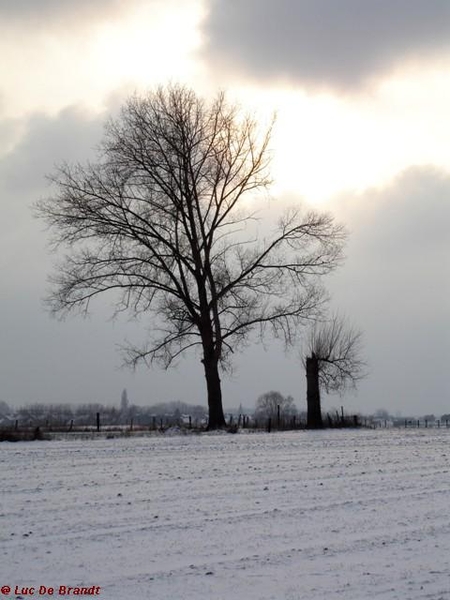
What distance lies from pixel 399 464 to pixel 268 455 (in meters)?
2.98

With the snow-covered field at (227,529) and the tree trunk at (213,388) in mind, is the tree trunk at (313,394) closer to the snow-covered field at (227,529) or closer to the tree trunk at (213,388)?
the tree trunk at (213,388)

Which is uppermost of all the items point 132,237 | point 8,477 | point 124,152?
point 124,152

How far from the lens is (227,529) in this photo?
7.93 meters

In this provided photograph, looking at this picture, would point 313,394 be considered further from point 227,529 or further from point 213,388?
point 227,529

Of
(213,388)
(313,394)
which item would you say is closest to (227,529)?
(213,388)

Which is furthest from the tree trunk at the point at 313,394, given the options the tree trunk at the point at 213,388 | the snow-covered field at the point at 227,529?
the snow-covered field at the point at 227,529

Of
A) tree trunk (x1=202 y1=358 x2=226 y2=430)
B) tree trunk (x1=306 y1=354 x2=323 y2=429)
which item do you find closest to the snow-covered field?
tree trunk (x1=202 y1=358 x2=226 y2=430)

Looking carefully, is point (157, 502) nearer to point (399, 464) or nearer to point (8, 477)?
point (8, 477)

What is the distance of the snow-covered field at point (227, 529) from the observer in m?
6.04

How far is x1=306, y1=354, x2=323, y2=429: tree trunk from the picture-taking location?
35.3 metres

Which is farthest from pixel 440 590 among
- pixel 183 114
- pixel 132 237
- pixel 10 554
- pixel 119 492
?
pixel 183 114

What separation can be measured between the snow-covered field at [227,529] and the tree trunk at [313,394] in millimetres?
21347

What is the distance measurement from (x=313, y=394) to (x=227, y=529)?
28397 mm

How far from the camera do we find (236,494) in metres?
10.2
